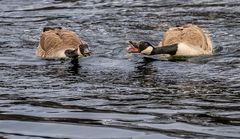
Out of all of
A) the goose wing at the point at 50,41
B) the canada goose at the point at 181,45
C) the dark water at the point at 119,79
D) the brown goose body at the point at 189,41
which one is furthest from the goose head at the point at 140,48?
the goose wing at the point at 50,41

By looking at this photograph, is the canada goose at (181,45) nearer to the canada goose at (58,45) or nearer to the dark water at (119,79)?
the dark water at (119,79)

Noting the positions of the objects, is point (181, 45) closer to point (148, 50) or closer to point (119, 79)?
point (148, 50)

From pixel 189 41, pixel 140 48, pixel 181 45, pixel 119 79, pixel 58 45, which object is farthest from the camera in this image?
pixel 58 45

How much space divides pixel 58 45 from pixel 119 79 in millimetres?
3584

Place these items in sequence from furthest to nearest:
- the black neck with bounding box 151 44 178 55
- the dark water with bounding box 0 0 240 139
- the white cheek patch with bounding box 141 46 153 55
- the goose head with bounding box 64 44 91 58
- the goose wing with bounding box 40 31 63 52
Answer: the goose wing with bounding box 40 31 63 52 < the black neck with bounding box 151 44 178 55 < the white cheek patch with bounding box 141 46 153 55 < the goose head with bounding box 64 44 91 58 < the dark water with bounding box 0 0 240 139

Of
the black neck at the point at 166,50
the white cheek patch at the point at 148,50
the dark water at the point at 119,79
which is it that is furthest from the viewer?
the black neck at the point at 166,50

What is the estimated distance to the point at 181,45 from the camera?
1436cm

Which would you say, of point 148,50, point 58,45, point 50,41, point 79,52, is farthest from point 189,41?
→ point 50,41

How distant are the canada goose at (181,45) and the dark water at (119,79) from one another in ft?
0.93

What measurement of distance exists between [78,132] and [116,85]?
141 inches

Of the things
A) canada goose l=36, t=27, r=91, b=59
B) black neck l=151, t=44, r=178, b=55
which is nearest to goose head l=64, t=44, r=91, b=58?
canada goose l=36, t=27, r=91, b=59

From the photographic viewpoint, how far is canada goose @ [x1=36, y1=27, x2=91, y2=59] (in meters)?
14.5

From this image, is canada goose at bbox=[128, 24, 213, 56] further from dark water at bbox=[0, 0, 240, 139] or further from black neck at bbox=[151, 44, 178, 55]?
dark water at bbox=[0, 0, 240, 139]

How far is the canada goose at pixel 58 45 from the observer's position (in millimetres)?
14547
